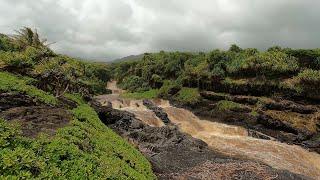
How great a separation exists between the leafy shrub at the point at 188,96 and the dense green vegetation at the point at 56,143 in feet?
102

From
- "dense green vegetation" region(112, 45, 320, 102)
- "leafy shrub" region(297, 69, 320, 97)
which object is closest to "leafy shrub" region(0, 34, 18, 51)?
"dense green vegetation" region(112, 45, 320, 102)

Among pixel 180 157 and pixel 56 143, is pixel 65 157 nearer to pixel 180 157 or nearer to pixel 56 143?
pixel 56 143

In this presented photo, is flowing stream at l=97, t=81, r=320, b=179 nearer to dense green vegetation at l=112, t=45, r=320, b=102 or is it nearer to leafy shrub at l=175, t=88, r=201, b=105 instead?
leafy shrub at l=175, t=88, r=201, b=105

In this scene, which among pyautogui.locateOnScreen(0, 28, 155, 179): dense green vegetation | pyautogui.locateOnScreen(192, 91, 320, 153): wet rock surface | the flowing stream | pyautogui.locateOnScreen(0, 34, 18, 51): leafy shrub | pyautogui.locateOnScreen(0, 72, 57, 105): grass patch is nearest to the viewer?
pyautogui.locateOnScreen(0, 28, 155, 179): dense green vegetation

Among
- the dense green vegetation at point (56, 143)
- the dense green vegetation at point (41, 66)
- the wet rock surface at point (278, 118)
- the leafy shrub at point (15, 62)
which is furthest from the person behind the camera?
the wet rock surface at point (278, 118)

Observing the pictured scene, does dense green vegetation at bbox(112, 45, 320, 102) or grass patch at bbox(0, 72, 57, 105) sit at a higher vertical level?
grass patch at bbox(0, 72, 57, 105)

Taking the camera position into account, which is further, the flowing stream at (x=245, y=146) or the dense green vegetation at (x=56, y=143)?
the flowing stream at (x=245, y=146)

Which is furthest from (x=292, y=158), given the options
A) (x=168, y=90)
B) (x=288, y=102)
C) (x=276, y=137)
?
(x=168, y=90)

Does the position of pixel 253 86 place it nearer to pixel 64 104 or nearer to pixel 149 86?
pixel 149 86

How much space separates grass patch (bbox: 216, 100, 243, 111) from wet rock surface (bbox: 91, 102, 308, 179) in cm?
Answer: 1926

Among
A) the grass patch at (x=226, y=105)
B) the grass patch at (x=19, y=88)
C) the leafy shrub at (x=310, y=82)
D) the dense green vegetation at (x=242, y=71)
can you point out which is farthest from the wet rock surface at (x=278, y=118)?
the grass patch at (x=19, y=88)

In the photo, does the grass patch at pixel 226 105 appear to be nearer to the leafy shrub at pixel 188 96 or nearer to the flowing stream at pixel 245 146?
the leafy shrub at pixel 188 96

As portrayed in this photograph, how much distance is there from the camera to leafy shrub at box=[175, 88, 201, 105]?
6551cm

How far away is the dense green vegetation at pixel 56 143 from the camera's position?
42.7ft
